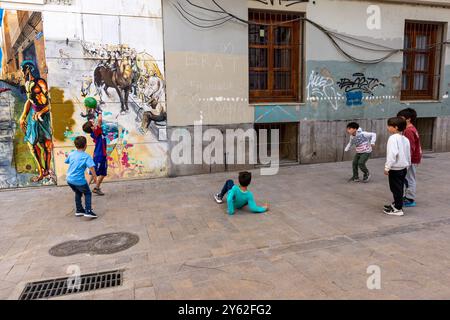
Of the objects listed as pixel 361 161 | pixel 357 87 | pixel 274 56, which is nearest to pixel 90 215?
pixel 361 161

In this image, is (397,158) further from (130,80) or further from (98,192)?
(130,80)

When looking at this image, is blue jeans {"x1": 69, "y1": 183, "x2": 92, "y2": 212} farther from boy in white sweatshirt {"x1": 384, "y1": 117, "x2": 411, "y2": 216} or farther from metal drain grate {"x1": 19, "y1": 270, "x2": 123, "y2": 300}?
boy in white sweatshirt {"x1": 384, "y1": 117, "x2": 411, "y2": 216}

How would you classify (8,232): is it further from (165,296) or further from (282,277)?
(282,277)

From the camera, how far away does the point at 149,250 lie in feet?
14.2

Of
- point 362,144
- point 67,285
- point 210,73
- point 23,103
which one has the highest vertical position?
point 210,73

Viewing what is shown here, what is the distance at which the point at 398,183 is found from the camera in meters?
5.32

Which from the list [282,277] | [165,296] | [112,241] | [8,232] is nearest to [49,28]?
[8,232]

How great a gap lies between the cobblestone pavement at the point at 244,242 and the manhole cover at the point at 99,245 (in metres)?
0.11

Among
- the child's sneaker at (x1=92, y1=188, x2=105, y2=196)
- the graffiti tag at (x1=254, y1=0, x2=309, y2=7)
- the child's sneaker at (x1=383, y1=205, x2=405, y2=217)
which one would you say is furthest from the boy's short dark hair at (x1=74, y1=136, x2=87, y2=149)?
the graffiti tag at (x1=254, y1=0, x2=309, y2=7)

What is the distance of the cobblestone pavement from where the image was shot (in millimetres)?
3398

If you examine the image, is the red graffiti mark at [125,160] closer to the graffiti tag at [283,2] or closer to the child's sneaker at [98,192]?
the child's sneaker at [98,192]

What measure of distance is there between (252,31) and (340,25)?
2528 mm

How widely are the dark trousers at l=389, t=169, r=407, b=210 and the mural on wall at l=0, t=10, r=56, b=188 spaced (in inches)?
262

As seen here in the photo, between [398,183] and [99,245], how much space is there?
443 centimetres
